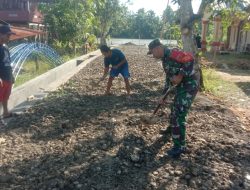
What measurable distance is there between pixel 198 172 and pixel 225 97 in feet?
19.0

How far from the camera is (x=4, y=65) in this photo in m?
6.12

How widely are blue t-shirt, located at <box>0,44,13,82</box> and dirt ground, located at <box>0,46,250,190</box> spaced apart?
0.78 m

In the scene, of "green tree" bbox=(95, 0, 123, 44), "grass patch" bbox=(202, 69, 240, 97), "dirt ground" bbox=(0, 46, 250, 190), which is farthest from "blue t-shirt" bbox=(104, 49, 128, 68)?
"green tree" bbox=(95, 0, 123, 44)

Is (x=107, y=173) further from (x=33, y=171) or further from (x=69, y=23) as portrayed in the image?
(x=69, y=23)

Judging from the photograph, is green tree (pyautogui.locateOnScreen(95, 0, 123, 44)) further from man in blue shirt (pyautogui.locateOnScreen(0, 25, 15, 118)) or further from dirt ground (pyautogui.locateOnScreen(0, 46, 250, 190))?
man in blue shirt (pyautogui.locateOnScreen(0, 25, 15, 118))

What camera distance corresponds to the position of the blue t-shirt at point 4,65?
6082mm

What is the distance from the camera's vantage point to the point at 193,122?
648 cm

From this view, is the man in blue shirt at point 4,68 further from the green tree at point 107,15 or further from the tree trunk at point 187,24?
the green tree at point 107,15

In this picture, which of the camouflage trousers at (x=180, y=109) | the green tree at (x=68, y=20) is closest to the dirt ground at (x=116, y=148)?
the camouflage trousers at (x=180, y=109)

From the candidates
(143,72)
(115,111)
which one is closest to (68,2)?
(143,72)

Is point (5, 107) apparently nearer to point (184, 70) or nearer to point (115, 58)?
point (115, 58)

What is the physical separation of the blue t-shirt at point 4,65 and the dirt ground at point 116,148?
2.55 ft

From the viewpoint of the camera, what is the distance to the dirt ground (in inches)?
162

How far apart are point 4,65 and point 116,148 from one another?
248 cm
